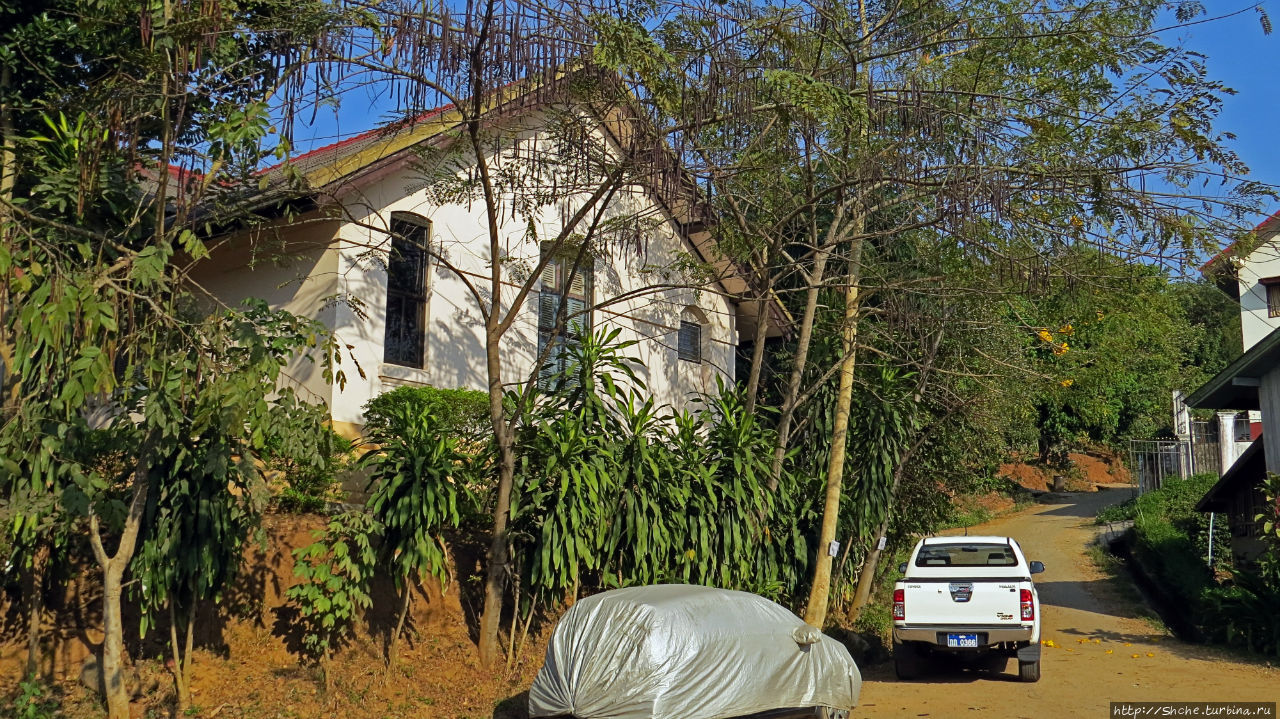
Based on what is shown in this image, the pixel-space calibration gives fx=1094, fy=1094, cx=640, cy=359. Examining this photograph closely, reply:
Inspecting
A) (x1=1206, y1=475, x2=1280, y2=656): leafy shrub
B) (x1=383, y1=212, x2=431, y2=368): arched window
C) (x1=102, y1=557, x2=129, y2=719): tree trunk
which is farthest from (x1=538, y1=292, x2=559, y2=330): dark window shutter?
(x1=1206, y1=475, x2=1280, y2=656): leafy shrub

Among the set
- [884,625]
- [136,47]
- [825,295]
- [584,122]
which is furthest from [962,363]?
[136,47]

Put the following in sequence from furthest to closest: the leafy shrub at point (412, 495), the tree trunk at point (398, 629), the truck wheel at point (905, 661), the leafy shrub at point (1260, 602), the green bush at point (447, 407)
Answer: the leafy shrub at point (1260, 602) → the truck wheel at point (905, 661) → the green bush at point (447, 407) → the tree trunk at point (398, 629) → the leafy shrub at point (412, 495)

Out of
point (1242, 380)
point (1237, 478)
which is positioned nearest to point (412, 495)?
point (1242, 380)

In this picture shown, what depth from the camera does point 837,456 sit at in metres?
14.8

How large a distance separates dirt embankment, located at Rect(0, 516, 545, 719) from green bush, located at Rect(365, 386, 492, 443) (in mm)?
1797

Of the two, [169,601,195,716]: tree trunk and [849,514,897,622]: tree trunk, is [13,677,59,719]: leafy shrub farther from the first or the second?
[849,514,897,622]: tree trunk

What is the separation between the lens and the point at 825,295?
58.8ft

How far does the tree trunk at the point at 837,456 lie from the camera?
1418 centimetres

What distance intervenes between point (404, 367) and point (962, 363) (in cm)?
844

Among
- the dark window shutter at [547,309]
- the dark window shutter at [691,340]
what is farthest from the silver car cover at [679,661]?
the dark window shutter at [691,340]

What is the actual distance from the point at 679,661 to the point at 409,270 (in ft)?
26.9

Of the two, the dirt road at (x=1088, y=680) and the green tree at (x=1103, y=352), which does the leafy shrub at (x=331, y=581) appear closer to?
the dirt road at (x=1088, y=680)

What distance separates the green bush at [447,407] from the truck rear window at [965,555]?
585cm

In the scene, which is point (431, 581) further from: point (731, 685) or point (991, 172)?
point (991, 172)
